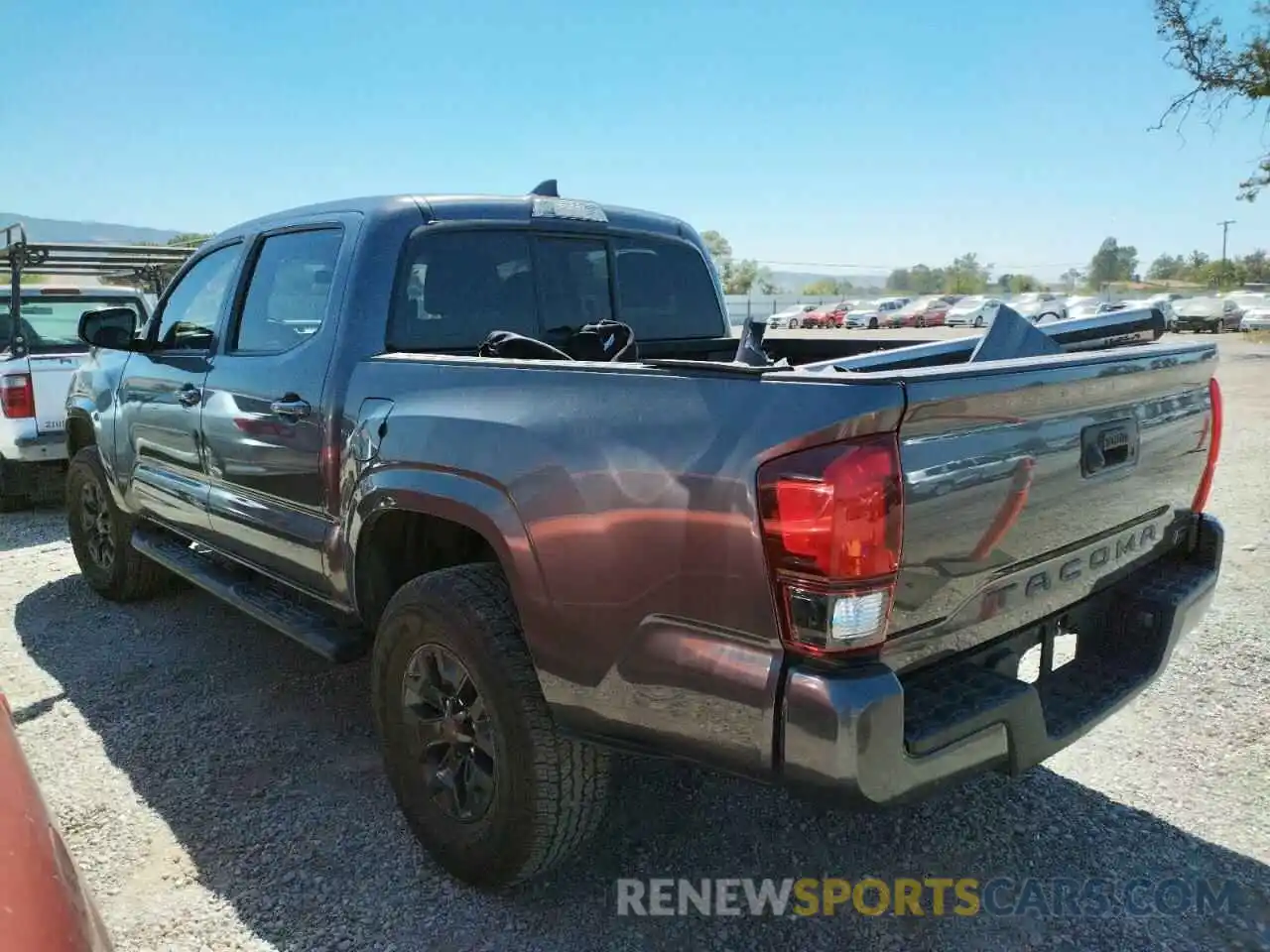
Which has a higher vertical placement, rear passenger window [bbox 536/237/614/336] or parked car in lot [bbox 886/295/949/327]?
parked car in lot [bbox 886/295/949/327]

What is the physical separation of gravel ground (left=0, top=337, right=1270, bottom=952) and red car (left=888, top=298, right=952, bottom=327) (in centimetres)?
5185

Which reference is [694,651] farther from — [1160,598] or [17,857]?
[1160,598]

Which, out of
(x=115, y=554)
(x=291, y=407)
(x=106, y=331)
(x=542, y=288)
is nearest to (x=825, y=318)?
(x=115, y=554)

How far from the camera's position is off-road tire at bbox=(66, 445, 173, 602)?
16.4ft

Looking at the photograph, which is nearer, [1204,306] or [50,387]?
[50,387]

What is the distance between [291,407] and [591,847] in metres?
1.75

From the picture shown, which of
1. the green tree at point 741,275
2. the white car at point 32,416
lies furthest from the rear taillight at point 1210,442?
the green tree at point 741,275

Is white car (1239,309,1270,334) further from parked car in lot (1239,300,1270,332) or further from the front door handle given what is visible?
the front door handle

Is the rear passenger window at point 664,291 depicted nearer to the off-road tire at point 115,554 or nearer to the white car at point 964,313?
the off-road tire at point 115,554

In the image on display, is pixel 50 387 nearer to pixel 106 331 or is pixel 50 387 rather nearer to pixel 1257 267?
pixel 106 331

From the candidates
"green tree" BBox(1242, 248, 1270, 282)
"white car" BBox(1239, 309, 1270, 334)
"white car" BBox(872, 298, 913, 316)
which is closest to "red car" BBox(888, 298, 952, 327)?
"white car" BBox(872, 298, 913, 316)

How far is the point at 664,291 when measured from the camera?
13.5 feet

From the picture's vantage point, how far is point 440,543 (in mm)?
3039

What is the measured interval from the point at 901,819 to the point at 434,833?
146 cm
